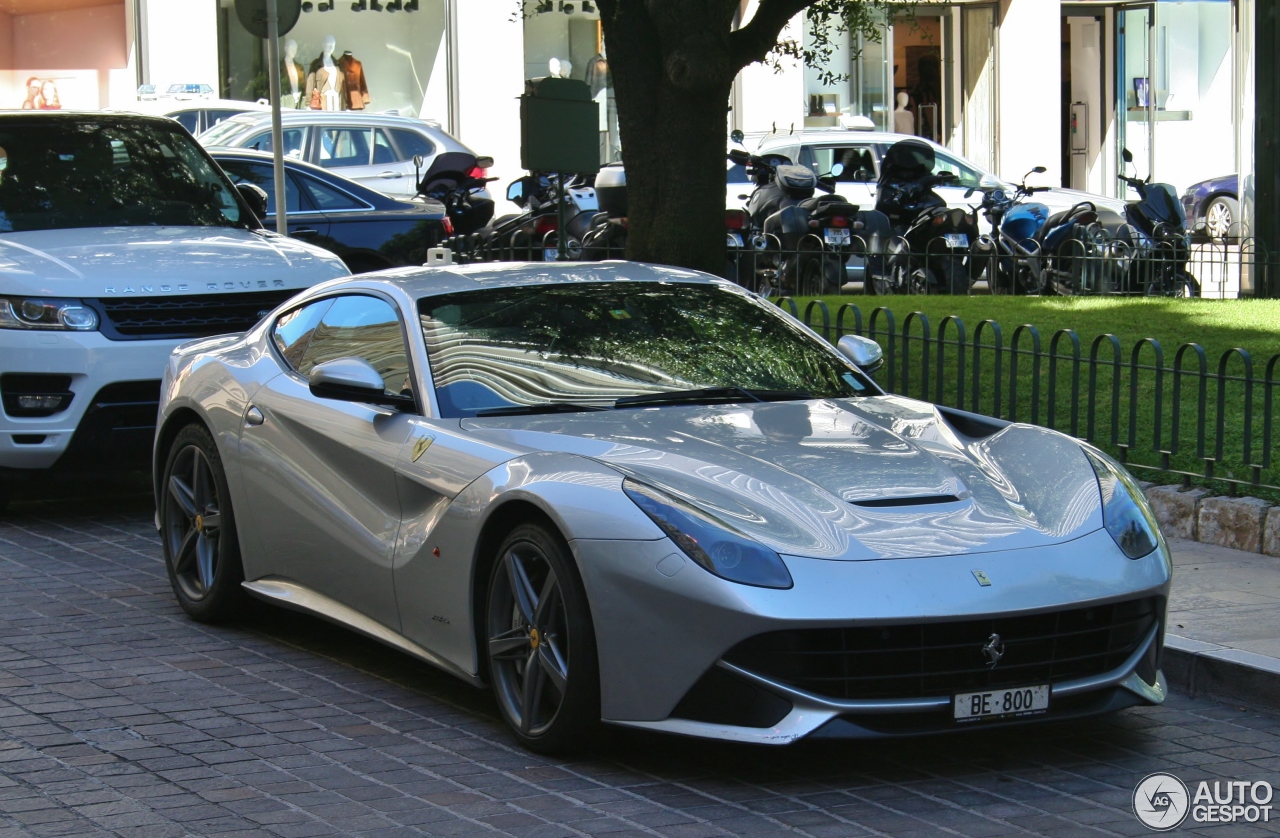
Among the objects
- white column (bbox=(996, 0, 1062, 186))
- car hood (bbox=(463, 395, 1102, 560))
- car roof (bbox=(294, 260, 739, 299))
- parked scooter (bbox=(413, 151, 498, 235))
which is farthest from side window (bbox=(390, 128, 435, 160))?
car hood (bbox=(463, 395, 1102, 560))

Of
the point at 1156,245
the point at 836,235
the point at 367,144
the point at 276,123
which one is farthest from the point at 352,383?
the point at 367,144

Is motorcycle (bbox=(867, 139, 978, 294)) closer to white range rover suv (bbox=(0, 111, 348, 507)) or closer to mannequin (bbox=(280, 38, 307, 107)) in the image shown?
white range rover suv (bbox=(0, 111, 348, 507))

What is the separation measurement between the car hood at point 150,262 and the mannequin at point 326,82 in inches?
717

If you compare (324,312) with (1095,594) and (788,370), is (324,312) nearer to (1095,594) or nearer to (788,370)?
(788,370)

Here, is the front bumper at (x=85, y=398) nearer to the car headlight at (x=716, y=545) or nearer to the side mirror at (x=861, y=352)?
the side mirror at (x=861, y=352)

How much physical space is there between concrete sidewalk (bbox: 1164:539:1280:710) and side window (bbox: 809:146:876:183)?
577 inches

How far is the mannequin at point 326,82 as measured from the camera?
2758 cm

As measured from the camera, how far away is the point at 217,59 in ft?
89.7

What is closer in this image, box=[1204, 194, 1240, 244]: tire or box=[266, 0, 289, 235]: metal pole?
box=[266, 0, 289, 235]: metal pole

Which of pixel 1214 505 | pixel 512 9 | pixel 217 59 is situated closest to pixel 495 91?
pixel 512 9

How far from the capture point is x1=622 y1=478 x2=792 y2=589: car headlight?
15.2 feet

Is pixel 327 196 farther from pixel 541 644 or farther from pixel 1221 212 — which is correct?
pixel 1221 212

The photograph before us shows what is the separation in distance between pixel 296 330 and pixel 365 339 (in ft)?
1.99

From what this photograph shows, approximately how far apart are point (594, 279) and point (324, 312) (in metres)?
1.07
